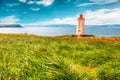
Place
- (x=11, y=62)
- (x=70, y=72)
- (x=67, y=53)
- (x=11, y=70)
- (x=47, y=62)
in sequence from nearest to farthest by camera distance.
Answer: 1. (x=70, y=72)
2. (x=47, y=62)
3. (x=11, y=70)
4. (x=11, y=62)
5. (x=67, y=53)

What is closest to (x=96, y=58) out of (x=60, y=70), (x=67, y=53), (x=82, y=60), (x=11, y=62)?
(x=82, y=60)

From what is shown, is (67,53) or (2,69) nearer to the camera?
(2,69)

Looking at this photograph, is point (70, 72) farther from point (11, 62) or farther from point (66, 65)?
point (11, 62)

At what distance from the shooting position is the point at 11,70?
20.3ft

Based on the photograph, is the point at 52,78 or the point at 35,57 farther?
the point at 35,57

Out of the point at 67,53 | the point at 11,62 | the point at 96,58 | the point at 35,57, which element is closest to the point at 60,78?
the point at 35,57

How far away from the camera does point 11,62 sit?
6.96 meters

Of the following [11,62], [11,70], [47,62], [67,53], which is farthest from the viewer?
[67,53]

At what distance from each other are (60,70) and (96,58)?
481 cm

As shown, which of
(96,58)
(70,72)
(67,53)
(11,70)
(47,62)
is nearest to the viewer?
(70,72)

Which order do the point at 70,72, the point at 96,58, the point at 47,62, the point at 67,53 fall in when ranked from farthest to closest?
the point at 67,53 → the point at 96,58 → the point at 47,62 → the point at 70,72

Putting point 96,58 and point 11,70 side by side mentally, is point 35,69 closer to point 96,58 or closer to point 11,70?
point 11,70

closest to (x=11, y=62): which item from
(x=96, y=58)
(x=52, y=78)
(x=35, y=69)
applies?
(x=35, y=69)

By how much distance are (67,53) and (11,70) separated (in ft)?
19.4
